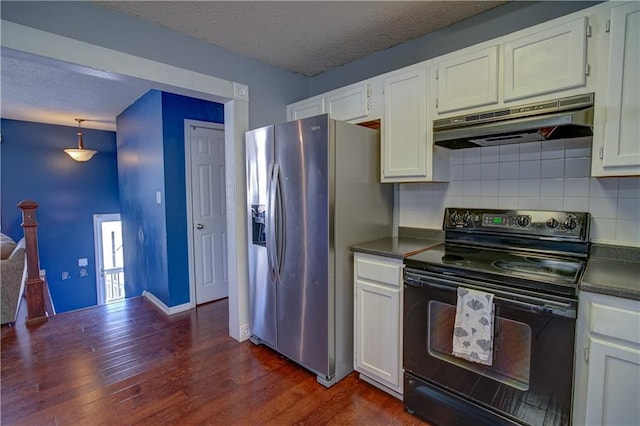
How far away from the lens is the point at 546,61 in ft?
5.25

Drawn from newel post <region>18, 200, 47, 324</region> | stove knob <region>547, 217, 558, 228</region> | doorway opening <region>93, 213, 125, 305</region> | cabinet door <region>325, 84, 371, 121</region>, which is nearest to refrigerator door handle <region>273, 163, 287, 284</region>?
cabinet door <region>325, 84, 371, 121</region>

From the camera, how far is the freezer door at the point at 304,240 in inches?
80.0

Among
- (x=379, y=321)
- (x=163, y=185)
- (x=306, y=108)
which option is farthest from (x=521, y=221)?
(x=163, y=185)

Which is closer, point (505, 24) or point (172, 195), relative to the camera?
point (505, 24)

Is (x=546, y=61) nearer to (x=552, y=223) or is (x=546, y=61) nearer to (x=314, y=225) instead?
(x=552, y=223)

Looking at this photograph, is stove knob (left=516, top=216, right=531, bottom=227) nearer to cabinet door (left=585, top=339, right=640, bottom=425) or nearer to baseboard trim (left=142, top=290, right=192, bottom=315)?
cabinet door (left=585, top=339, right=640, bottom=425)

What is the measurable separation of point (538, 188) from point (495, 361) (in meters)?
1.05

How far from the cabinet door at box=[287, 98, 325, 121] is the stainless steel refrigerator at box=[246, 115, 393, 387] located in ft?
1.92

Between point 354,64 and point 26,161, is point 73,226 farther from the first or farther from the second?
point 354,64

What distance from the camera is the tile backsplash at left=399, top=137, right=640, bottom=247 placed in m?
1.68

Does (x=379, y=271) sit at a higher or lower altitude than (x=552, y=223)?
lower

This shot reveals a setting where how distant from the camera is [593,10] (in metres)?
1.48

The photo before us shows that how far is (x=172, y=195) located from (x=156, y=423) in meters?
2.24

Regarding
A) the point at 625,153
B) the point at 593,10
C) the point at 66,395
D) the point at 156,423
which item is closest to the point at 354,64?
the point at 593,10
